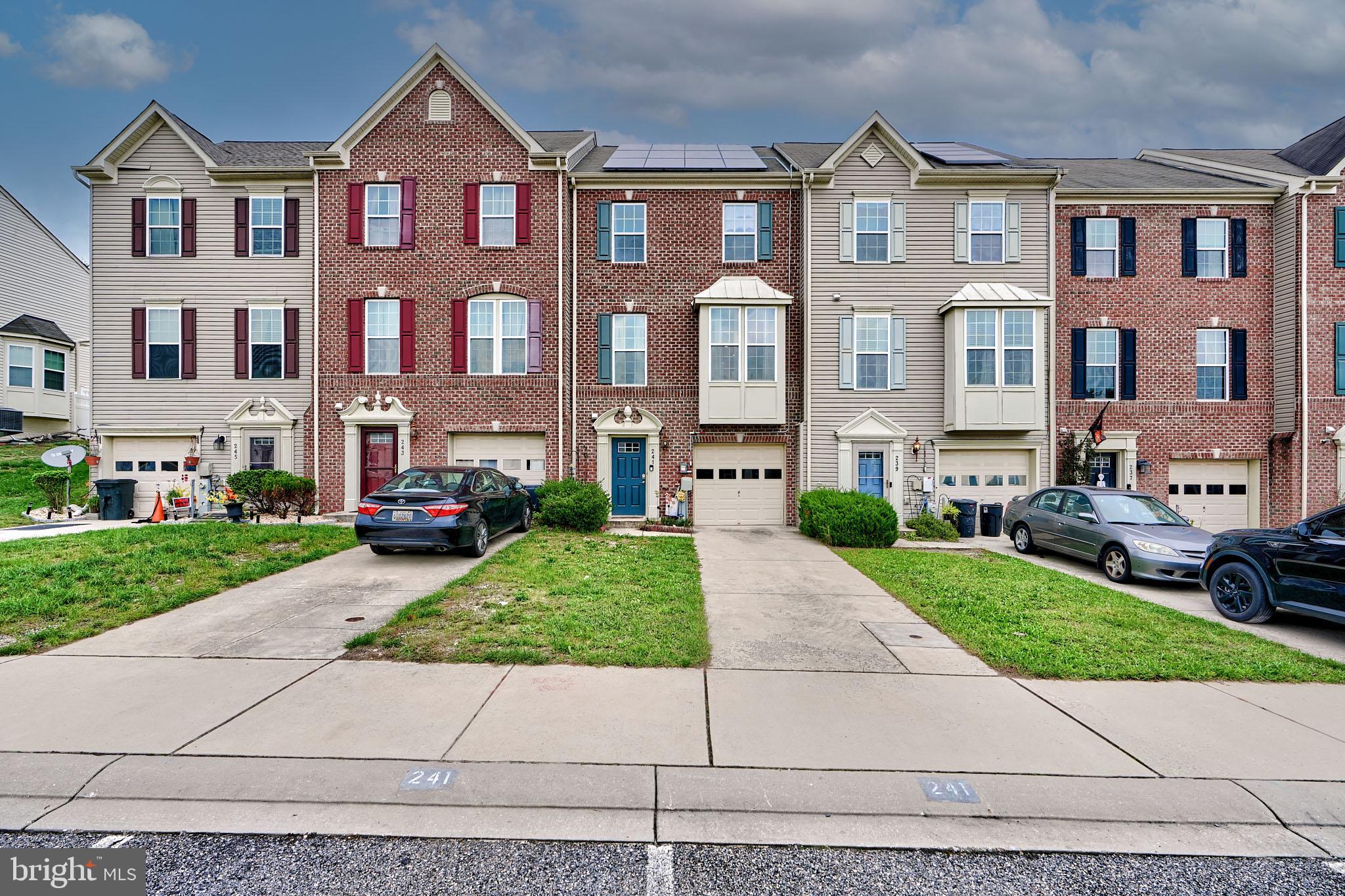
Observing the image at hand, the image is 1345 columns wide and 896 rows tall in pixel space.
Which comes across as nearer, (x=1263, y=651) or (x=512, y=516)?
(x=1263, y=651)

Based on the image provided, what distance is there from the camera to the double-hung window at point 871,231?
15836mm

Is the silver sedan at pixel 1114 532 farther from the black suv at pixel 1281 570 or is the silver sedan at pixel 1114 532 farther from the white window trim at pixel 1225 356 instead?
the white window trim at pixel 1225 356

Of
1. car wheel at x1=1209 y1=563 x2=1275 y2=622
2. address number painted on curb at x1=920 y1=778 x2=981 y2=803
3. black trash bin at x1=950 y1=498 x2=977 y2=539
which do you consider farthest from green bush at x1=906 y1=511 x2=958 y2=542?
address number painted on curb at x1=920 y1=778 x2=981 y2=803

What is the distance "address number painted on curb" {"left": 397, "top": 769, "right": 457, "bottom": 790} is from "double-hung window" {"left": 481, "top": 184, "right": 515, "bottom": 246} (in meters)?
14.7

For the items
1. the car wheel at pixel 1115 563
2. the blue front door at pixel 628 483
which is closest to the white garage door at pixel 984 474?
the car wheel at pixel 1115 563

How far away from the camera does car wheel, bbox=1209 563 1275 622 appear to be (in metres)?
7.03

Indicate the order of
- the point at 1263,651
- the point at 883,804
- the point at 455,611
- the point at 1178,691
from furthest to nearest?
the point at 455,611 < the point at 1263,651 < the point at 1178,691 < the point at 883,804

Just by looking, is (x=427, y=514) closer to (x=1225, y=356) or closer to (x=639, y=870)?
(x=639, y=870)

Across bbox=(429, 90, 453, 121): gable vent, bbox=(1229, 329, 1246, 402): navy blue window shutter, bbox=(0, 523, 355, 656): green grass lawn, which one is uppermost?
bbox=(429, 90, 453, 121): gable vent

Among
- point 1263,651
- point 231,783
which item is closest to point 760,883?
point 231,783

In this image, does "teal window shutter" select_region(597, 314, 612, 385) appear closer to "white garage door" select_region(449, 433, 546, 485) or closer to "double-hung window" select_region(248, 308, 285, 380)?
"white garage door" select_region(449, 433, 546, 485)

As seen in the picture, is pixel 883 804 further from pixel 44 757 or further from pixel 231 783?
pixel 44 757

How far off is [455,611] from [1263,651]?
851 cm

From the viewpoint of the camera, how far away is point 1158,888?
9.32 feet
